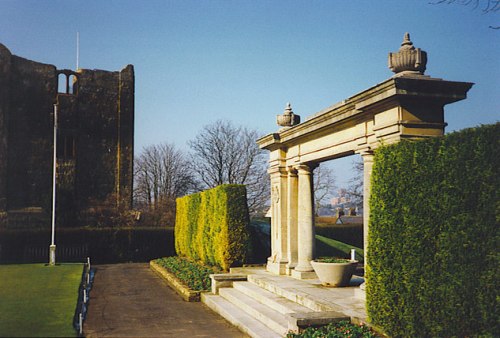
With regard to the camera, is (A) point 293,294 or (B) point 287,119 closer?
(A) point 293,294

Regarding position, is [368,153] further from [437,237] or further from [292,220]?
[292,220]

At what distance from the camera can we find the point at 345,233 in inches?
1234

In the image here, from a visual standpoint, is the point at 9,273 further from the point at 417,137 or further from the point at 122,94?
the point at 122,94

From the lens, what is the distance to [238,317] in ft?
38.5

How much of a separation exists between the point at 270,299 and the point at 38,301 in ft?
18.9

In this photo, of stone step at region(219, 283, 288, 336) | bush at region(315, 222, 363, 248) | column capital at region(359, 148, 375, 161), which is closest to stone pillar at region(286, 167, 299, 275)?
stone step at region(219, 283, 288, 336)

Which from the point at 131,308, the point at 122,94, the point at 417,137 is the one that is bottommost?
the point at 131,308

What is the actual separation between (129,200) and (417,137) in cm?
3508

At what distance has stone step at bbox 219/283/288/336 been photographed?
10.1 m

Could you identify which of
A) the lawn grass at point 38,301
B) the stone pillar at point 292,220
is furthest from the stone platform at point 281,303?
the lawn grass at point 38,301

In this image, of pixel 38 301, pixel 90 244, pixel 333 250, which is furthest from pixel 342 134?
pixel 90 244

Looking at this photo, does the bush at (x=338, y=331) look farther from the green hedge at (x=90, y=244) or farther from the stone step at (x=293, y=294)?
the green hedge at (x=90, y=244)

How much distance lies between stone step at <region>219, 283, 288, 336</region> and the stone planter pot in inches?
61.0

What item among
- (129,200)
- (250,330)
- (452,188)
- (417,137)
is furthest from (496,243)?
(129,200)
